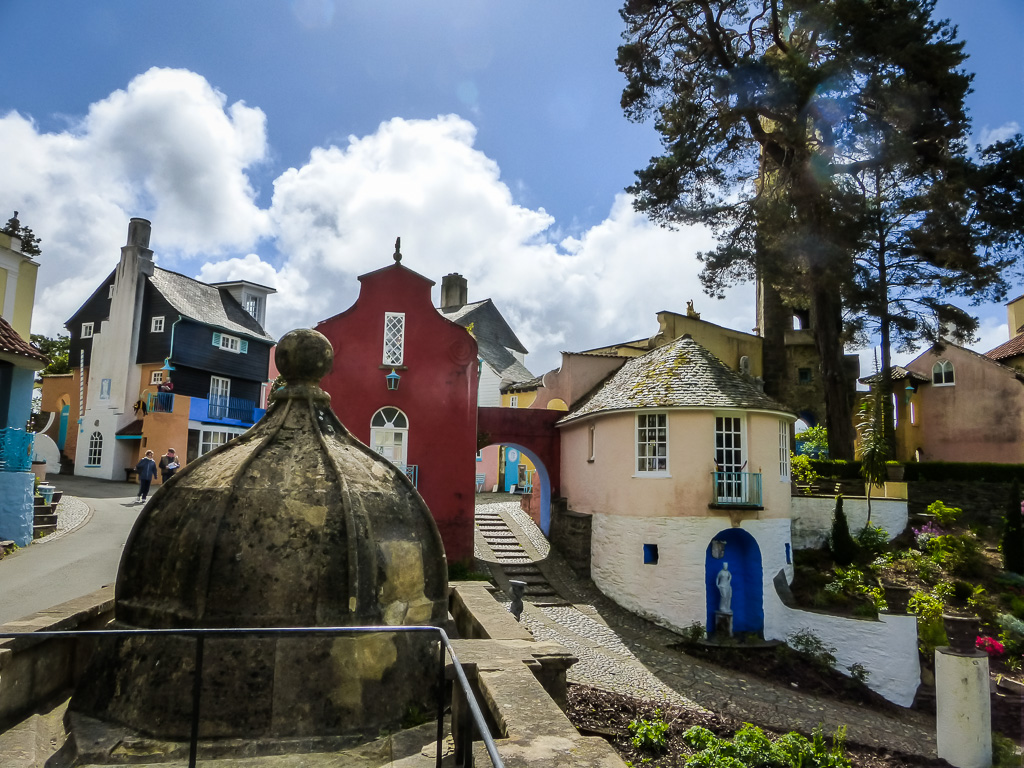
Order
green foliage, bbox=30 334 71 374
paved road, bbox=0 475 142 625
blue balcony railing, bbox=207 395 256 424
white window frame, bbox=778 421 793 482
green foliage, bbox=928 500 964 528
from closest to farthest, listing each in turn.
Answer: paved road, bbox=0 475 142 625 < white window frame, bbox=778 421 793 482 < green foliage, bbox=928 500 964 528 < blue balcony railing, bbox=207 395 256 424 < green foliage, bbox=30 334 71 374

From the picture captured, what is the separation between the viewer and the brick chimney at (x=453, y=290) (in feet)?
126

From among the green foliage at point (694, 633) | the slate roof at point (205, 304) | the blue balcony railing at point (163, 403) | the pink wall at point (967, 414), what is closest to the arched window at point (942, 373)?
the pink wall at point (967, 414)

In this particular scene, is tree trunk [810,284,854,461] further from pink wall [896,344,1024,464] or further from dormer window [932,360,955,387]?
dormer window [932,360,955,387]

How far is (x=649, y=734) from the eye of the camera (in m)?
7.44

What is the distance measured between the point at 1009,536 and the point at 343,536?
20105 millimetres

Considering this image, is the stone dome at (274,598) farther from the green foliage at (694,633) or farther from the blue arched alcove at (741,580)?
the blue arched alcove at (741,580)

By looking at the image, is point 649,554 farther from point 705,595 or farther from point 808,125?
point 808,125

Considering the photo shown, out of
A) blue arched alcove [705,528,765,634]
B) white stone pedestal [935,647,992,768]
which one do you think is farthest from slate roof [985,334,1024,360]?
white stone pedestal [935,647,992,768]

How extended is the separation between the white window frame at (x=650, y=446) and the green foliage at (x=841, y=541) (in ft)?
19.4

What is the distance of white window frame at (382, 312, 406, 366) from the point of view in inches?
704

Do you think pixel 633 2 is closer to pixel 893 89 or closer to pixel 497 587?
pixel 893 89

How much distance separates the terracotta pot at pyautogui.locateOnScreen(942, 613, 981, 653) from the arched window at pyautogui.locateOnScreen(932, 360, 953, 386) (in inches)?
648

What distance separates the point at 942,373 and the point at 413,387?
23539 millimetres

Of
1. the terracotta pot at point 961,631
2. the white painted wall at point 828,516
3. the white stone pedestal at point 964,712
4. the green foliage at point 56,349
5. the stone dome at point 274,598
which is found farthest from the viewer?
the green foliage at point 56,349
